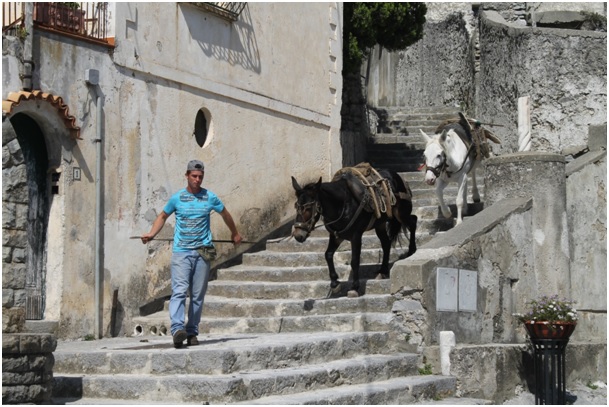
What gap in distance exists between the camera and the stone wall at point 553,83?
69.6ft

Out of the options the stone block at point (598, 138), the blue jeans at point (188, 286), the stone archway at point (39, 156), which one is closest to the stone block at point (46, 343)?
the blue jeans at point (188, 286)

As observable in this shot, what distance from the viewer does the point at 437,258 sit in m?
13.0

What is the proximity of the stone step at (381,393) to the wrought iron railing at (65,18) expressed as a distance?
16.7 feet

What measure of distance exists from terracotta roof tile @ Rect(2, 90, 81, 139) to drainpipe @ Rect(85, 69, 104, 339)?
0.41 metres

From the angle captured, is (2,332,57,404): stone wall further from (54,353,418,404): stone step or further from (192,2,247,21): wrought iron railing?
(192,2,247,21): wrought iron railing

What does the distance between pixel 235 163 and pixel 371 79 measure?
42.2 ft

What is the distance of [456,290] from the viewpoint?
13.1 metres

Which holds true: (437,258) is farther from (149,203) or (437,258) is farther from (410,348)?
(149,203)

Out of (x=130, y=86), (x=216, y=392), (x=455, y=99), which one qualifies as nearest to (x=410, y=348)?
(x=216, y=392)

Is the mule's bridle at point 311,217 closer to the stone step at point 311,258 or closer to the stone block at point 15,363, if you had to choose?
the stone step at point 311,258

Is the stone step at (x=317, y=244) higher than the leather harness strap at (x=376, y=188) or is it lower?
lower

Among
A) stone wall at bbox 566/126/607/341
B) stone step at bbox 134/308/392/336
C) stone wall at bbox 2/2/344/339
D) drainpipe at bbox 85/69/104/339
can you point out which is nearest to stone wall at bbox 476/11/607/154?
stone wall at bbox 2/2/344/339

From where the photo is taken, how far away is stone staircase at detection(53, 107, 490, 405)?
10.4m

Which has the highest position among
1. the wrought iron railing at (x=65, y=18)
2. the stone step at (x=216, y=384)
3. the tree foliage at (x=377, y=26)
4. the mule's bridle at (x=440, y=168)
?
the tree foliage at (x=377, y=26)
